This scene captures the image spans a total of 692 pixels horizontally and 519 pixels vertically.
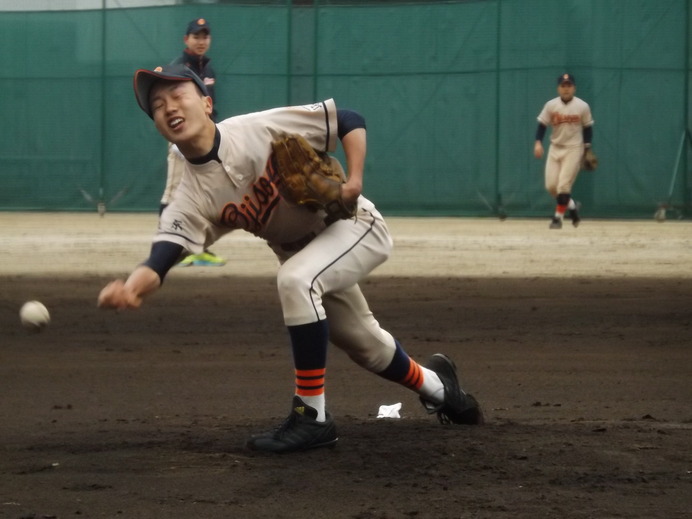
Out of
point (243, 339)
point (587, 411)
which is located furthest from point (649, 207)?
point (587, 411)

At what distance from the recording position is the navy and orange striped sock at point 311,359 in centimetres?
406

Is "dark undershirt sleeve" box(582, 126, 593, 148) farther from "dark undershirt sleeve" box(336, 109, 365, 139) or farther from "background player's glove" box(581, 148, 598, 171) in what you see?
"dark undershirt sleeve" box(336, 109, 365, 139)

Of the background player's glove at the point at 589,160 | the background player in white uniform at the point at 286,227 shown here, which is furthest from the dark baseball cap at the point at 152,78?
the background player's glove at the point at 589,160

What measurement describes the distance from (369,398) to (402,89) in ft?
42.8

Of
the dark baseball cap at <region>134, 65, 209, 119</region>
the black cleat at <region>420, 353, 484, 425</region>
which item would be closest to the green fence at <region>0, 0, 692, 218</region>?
the black cleat at <region>420, 353, 484, 425</region>

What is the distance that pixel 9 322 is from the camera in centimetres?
768

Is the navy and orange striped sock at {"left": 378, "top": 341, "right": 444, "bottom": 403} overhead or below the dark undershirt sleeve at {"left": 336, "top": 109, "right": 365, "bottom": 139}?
below

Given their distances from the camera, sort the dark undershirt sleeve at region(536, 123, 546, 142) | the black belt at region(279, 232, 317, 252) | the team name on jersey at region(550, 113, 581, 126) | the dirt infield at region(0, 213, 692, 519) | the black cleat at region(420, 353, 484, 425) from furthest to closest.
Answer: the dark undershirt sleeve at region(536, 123, 546, 142), the team name on jersey at region(550, 113, 581, 126), the black cleat at region(420, 353, 484, 425), the black belt at region(279, 232, 317, 252), the dirt infield at region(0, 213, 692, 519)

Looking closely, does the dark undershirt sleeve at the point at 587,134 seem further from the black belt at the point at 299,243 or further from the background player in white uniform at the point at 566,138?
the black belt at the point at 299,243

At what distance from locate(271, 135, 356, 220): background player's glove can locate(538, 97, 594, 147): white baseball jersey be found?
37.9 ft

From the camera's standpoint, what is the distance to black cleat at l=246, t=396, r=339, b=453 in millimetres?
4113

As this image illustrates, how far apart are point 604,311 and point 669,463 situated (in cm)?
398

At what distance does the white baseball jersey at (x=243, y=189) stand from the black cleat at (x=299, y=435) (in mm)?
621

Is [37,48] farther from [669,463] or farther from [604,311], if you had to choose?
[669,463]
